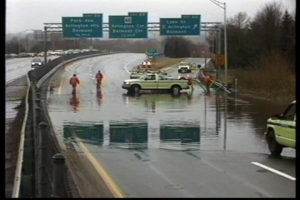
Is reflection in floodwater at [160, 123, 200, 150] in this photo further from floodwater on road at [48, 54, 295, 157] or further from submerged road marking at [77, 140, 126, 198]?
submerged road marking at [77, 140, 126, 198]

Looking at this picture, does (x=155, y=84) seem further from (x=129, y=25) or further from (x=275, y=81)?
(x=275, y=81)

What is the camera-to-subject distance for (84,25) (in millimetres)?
53375

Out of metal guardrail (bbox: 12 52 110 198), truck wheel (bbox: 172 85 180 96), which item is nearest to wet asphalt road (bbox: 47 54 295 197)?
metal guardrail (bbox: 12 52 110 198)

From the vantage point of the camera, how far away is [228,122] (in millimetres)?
23844

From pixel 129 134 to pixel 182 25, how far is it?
35744mm

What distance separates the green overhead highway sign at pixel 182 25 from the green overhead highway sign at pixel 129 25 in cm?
195

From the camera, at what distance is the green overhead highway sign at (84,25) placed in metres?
53.2

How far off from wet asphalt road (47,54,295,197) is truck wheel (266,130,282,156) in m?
0.23

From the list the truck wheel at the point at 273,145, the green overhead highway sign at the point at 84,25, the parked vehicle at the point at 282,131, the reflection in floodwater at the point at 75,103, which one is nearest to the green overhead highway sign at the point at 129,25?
the green overhead highway sign at the point at 84,25

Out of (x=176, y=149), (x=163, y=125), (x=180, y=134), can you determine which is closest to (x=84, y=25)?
(x=163, y=125)

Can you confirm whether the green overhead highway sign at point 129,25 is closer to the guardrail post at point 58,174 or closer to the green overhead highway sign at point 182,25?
the green overhead highway sign at point 182,25

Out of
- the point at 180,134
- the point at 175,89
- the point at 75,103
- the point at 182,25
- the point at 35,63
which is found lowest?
the point at 180,134

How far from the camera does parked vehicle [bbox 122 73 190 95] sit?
45.9 m

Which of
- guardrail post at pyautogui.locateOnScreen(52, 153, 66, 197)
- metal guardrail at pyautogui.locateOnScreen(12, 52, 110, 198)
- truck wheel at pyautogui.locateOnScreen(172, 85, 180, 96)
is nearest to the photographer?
guardrail post at pyautogui.locateOnScreen(52, 153, 66, 197)
